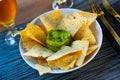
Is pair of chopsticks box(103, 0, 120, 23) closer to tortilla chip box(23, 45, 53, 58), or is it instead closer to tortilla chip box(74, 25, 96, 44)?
tortilla chip box(74, 25, 96, 44)

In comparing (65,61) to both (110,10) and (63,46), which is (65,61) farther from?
(110,10)

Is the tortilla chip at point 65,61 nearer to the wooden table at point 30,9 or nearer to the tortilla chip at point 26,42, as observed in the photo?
the tortilla chip at point 26,42

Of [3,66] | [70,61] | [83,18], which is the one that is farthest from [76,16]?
[3,66]

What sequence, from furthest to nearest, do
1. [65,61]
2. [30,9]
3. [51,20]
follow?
[30,9], [51,20], [65,61]

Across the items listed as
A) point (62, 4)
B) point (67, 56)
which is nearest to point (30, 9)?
point (62, 4)

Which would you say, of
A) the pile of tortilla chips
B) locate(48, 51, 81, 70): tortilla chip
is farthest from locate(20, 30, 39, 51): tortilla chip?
locate(48, 51, 81, 70): tortilla chip

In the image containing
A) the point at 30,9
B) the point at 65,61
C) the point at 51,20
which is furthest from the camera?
the point at 30,9

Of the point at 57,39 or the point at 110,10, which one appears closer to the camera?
the point at 57,39

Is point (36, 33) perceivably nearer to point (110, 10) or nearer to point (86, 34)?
point (86, 34)
